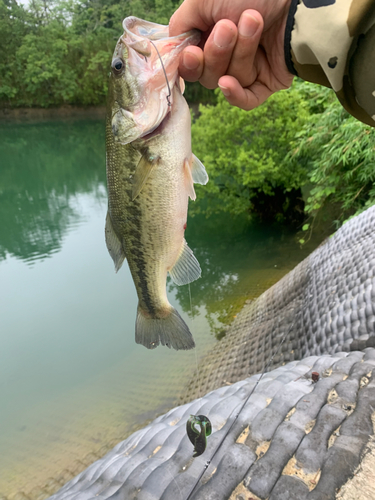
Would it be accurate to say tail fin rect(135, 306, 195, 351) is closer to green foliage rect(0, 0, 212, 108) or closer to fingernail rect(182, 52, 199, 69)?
fingernail rect(182, 52, 199, 69)

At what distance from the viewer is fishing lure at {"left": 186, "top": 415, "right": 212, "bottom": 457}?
1.40 metres

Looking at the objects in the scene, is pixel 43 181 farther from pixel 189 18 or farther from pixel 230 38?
pixel 230 38

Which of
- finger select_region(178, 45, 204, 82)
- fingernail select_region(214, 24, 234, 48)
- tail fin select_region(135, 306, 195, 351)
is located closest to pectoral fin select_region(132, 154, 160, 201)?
finger select_region(178, 45, 204, 82)

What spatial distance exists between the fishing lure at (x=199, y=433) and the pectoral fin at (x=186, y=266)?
618 mm

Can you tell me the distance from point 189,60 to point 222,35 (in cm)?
16

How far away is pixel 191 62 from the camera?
4.69 ft

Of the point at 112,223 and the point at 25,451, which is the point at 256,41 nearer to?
the point at 112,223

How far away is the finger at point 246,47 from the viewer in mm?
1345

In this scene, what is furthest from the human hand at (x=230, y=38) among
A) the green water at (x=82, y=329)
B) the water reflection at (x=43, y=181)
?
the water reflection at (x=43, y=181)

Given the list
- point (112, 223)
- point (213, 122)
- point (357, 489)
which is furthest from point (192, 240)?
point (357, 489)

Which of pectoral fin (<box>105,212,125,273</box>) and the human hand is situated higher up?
the human hand

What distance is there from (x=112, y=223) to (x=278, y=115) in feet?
21.2

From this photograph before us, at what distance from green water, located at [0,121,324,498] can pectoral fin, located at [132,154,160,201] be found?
331 cm

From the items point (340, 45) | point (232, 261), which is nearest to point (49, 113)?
point (232, 261)
